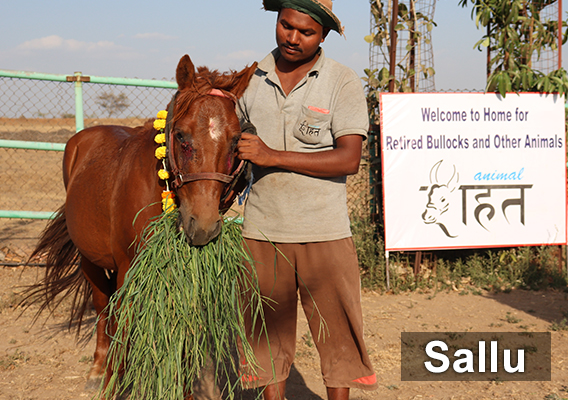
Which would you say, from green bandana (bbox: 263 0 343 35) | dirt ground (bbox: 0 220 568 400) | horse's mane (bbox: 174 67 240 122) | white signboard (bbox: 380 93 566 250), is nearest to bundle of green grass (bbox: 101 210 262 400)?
horse's mane (bbox: 174 67 240 122)

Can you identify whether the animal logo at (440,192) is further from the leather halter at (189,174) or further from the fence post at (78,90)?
the fence post at (78,90)

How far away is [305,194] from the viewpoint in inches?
90.3

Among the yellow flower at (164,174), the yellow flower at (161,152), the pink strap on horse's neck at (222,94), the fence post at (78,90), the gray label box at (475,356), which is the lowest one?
the gray label box at (475,356)

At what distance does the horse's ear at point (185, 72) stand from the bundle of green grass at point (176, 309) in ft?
2.25

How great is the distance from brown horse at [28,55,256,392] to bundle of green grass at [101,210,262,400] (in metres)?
0.13

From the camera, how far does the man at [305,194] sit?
2.19 m

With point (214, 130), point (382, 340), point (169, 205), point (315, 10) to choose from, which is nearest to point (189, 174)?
point (214, 130)

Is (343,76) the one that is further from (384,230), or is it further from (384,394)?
(384,230)

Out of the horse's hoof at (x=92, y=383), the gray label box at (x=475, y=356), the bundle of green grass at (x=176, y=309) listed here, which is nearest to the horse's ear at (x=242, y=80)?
the bundle of green grass at (x=176, y=309)

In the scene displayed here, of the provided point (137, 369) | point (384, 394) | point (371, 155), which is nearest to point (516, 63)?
point (371, 155)

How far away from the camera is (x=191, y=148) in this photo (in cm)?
215

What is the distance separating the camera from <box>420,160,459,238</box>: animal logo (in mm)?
5715

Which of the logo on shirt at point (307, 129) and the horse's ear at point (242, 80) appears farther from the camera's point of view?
the horse's ear at point (242, 80)

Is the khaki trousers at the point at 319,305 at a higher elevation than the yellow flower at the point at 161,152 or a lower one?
lower
